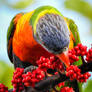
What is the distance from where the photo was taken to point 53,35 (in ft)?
8.13

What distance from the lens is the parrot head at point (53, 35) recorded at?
2402 millimetres

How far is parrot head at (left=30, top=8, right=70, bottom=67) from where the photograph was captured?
2.40 m

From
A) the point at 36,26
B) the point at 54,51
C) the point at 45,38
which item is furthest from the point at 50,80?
the point at 36,26

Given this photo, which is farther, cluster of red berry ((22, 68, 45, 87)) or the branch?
cluster of red berry ((22, 68, 45, 87))

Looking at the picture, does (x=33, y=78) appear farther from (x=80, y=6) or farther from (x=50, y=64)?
(x=80, y=6)

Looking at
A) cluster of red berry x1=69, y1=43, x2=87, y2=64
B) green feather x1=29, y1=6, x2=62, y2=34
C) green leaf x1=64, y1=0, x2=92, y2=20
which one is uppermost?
green feather x1=29, y1=6, x2=62, y2=34

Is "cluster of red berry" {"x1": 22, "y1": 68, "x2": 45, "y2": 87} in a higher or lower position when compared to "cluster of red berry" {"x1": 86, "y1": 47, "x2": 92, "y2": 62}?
higher

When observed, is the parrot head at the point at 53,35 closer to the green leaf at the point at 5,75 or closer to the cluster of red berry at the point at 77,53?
the cluster of red berry at the point at 77,53

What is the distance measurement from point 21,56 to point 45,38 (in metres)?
1.15

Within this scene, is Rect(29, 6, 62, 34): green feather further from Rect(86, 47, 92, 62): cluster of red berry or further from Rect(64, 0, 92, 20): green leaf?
Rect(86, 47, 92, 62): cluster of red berry

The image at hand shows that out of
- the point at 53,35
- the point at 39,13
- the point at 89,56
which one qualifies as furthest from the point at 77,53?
the point at 39,13

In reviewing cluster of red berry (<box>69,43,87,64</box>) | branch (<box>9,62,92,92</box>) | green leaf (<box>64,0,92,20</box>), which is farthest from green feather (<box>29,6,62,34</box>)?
branch (<box>9,62,92,92</box>)

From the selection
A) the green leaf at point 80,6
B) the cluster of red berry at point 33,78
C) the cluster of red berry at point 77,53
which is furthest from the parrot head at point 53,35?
the green leaf at point 80,6

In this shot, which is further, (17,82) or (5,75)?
(5,75)
